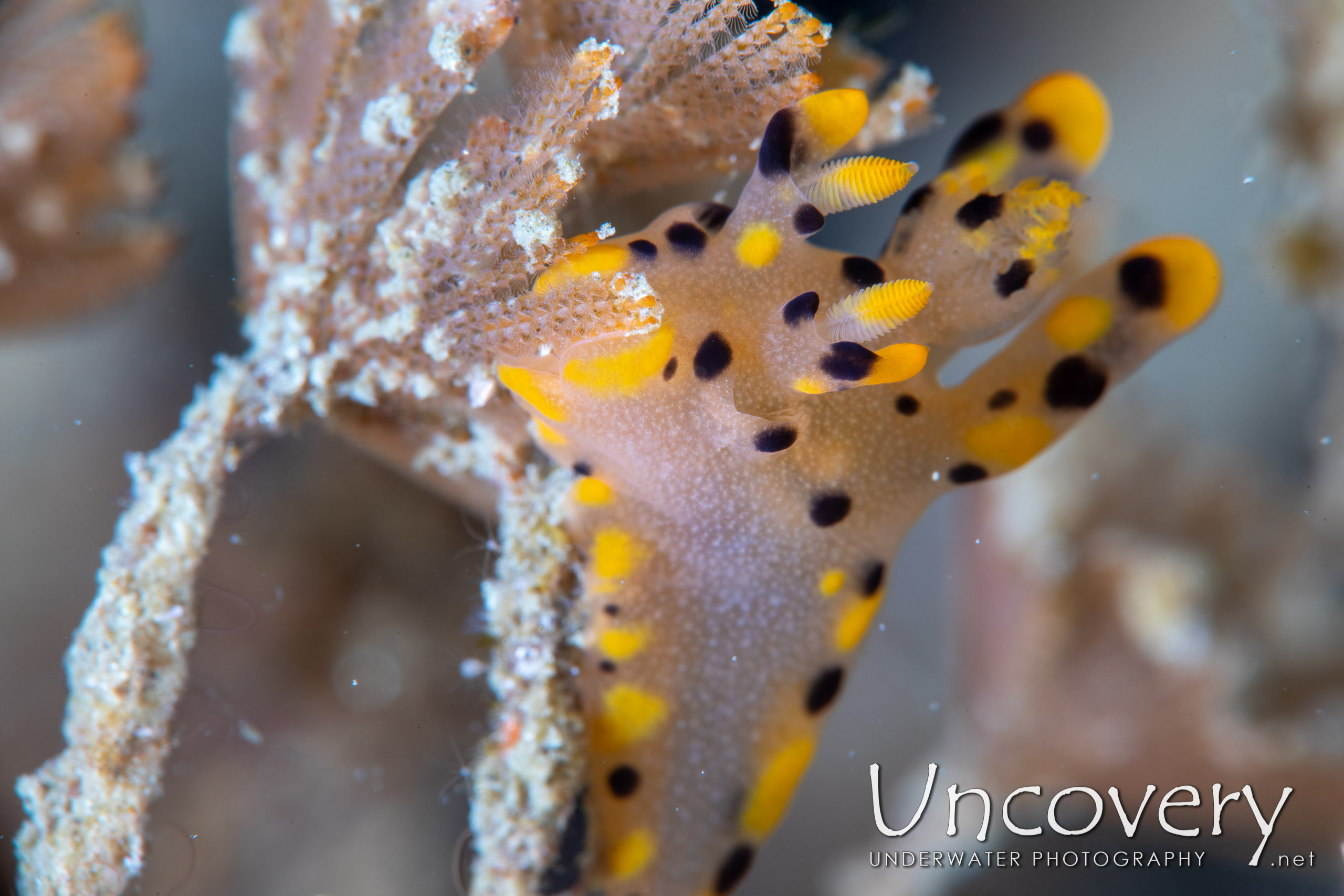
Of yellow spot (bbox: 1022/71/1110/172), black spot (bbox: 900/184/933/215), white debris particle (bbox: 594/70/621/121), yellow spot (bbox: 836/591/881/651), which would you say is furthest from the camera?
yellow spot (bbox: 1022/71/1110/172)

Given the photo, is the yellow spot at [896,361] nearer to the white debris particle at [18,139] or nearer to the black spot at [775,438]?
the black spot at [775,438]

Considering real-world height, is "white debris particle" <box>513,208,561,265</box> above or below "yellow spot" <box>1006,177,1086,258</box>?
below

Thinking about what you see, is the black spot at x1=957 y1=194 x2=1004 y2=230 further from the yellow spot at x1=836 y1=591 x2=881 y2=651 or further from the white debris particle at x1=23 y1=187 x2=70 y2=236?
the white debris particle at x1=23 y1=187 x2=70 y2=236

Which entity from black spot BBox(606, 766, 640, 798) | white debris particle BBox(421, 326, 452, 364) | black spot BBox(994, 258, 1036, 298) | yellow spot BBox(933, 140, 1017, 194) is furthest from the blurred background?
black spot BBox(994, 258, 1036, 298)

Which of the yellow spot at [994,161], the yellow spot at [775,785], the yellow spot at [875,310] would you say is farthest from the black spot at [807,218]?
the yellow spot at [775,785]

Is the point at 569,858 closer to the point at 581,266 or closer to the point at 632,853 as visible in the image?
the point at 632,853

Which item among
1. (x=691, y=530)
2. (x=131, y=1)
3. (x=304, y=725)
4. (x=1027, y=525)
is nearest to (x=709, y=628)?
(x=691, y=530)

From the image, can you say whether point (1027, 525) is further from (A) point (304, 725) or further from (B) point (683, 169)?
(A) point (304, 725)
